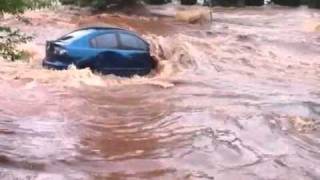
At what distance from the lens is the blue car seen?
16.4 metres

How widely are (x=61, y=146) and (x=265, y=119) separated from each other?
4554 millimetres

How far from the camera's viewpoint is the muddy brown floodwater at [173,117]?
10133mm

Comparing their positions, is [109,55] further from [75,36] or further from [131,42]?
[75,36]

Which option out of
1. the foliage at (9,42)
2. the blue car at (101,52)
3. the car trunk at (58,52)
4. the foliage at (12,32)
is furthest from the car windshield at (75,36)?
the foliage at (9,42)

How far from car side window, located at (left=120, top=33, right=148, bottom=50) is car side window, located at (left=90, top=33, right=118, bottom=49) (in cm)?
20

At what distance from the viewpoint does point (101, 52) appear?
54.9 feet

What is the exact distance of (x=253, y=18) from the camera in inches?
1476

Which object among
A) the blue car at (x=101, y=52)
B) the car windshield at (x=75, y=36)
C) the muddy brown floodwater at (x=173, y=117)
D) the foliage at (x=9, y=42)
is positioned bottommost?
the muddy brown floodwater at (x=173, y=117)

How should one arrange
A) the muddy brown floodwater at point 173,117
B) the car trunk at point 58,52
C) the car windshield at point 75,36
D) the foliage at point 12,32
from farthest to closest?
the car windshield at point 75,36, the car trunk at point 58,52, the muddy brown floodwater at point 173,117, the foliage at point 12,32

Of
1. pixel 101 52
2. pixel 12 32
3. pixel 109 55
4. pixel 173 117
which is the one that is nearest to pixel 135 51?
pixel 109 55

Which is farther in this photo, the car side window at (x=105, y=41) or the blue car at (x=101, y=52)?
the car side window at (x=105, y=41)

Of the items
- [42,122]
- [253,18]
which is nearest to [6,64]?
[42,122]

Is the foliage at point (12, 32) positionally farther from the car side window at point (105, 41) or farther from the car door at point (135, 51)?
the car door at point (135, 51)

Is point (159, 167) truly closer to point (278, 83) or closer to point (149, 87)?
point (149, 87)
